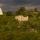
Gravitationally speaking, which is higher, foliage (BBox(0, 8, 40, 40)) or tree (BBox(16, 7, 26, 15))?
tree (BBox(16, 7, 26, 15))

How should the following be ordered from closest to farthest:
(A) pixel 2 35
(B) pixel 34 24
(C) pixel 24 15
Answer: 1. (A) pixel 2 35
2. (B) pixel 34 24
3. (C) pixel 24 15

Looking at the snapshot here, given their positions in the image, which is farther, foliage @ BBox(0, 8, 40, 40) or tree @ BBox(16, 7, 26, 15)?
tree @ BBox(16, 7, 26, 15)

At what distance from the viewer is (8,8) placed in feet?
4.36

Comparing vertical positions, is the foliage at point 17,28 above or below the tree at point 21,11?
below

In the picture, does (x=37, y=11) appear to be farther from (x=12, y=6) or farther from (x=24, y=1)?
(x=12, y=6)

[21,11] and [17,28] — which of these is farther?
[21,11]

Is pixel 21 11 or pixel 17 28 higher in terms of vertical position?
pixel 21 11

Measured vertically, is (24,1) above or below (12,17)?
above

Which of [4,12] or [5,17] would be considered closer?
[5,17]

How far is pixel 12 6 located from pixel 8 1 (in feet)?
0.27

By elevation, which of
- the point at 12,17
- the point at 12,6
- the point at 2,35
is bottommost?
the point at 2,35

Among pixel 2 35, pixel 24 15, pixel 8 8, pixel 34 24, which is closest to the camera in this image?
pixel 2 35

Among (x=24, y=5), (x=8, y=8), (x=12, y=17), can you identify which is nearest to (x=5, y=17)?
(x=12, y=17)

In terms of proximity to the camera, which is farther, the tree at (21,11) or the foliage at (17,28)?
the tree at (21,11)
